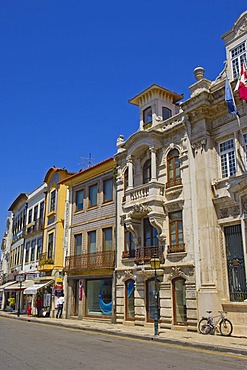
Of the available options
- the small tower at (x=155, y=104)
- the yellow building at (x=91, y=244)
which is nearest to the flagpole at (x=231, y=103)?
the small tower at (x=155, y=104)

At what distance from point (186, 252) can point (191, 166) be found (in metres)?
3.96

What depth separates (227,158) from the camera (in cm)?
1684

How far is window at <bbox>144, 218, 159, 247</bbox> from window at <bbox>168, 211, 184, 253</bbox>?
121 centimetres

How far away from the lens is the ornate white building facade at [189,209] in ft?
52.2

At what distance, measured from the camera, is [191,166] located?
17.8 metres

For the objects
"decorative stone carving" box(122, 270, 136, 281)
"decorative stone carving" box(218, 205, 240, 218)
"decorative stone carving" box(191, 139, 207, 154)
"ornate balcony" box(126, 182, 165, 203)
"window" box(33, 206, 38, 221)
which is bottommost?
"decorative stone carving" box(122, 270, 136, 281)

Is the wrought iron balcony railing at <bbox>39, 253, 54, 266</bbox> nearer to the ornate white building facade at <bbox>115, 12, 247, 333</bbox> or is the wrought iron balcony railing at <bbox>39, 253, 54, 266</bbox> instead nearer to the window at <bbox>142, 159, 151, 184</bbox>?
the ornate white building facade at <bbox>115, 12, 247, 333</bbox>

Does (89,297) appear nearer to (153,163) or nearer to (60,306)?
(60,306)

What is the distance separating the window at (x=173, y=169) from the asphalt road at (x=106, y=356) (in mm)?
7876

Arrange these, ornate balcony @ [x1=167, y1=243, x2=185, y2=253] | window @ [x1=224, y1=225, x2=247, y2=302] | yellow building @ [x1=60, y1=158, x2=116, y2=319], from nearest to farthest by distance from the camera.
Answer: window @ [x1=224, y1=225, x2=247, y2=302], ornate balcony @ [x1=167, y1=243, x2=185, y2=253], yellow building @ [x1=60, y1=158, x2=116, y2=319]

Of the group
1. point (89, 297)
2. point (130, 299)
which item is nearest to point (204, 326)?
point (130, 299)

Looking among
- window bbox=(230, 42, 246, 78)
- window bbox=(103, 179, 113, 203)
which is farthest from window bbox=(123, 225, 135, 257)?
window bbox=(230, 42, 246, 78)

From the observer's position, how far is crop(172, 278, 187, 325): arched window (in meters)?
17.2

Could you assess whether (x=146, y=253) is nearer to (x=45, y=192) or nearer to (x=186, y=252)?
(x=186, y=252)
